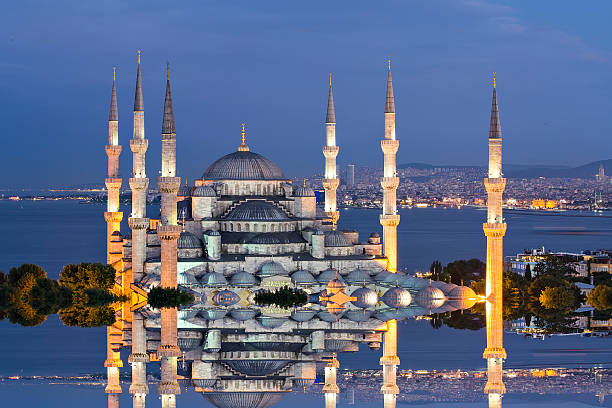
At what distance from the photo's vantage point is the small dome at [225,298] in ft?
104

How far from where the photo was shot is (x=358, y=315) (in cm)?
2970

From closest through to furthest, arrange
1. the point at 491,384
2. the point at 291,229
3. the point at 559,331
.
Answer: the point at 491,384, the point at 559,331, the point at 291,229

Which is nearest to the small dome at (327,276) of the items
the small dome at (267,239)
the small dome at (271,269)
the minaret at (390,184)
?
the small dome at (271,269)

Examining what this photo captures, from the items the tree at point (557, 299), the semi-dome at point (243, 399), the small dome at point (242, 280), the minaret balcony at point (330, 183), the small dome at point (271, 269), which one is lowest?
the semi-dome at point (243, 399)

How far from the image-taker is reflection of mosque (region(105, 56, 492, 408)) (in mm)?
21609

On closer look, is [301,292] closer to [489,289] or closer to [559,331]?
[489,289]

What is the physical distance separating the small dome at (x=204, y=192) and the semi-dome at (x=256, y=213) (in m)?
0.94

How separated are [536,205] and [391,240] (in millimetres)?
124031

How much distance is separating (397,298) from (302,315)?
13.7 feet

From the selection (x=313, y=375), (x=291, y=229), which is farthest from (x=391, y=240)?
(x=313, y=375)

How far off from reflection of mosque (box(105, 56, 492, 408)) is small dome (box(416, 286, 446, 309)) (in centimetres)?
4

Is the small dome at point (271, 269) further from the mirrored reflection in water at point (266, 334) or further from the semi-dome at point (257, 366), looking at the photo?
the semi-dome at point (257, 366)

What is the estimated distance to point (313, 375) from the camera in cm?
2105

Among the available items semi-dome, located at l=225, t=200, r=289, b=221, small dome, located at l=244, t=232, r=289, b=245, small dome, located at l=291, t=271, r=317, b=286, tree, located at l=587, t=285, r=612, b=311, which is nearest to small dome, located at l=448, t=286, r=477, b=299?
tree, located at l=587, t=285, r=612, b=311
